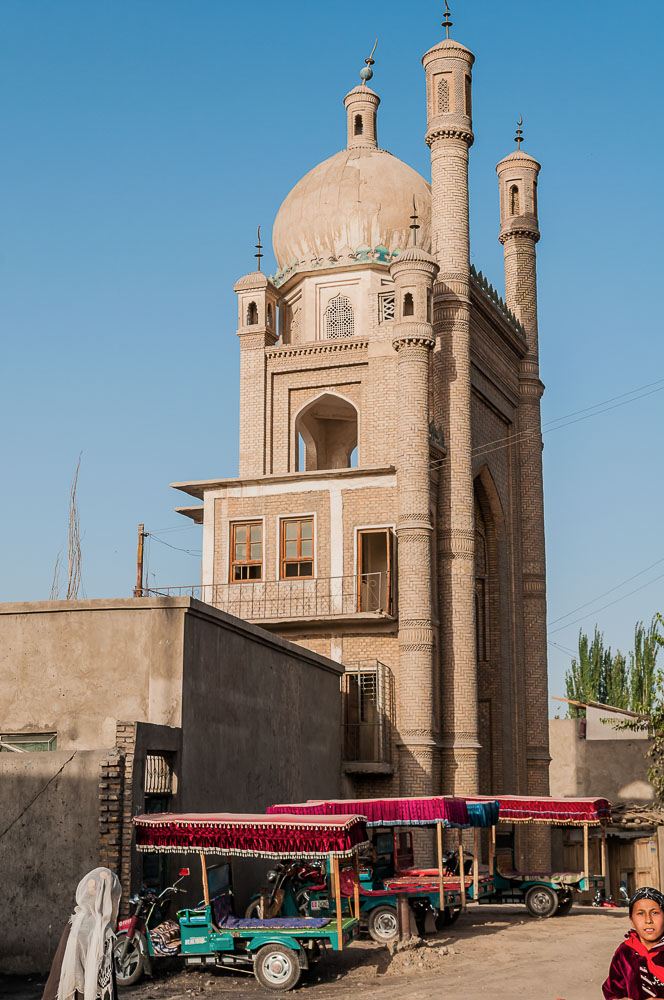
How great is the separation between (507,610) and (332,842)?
1982cm

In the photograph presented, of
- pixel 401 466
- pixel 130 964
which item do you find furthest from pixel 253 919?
pixel 401 466

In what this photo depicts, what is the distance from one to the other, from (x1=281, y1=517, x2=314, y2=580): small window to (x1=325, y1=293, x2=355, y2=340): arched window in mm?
6183

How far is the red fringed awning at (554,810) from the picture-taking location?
18891 millimetres

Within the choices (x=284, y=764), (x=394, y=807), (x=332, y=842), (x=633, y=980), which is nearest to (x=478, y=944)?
(x=394, y=807)

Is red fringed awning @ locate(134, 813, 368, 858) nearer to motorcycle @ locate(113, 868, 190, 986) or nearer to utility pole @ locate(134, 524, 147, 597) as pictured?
motorcycle @ locate(113, 868, 190, 986)

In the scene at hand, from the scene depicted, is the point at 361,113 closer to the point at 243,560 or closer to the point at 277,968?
the point at 243,560

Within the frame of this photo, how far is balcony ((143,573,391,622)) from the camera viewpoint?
25.8 meters

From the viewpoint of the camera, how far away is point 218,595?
27078mm

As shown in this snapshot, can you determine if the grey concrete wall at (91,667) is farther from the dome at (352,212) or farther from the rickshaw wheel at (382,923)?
the dome at (352,212)

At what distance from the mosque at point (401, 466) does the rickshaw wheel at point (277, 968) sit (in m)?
8.19

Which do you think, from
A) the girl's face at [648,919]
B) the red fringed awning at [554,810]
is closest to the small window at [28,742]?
the red fringed awning at [554,810]

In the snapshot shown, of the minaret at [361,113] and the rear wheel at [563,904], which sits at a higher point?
the minaret at [361,113]

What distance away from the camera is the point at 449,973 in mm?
13508

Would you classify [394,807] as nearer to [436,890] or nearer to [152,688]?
[436,890]
